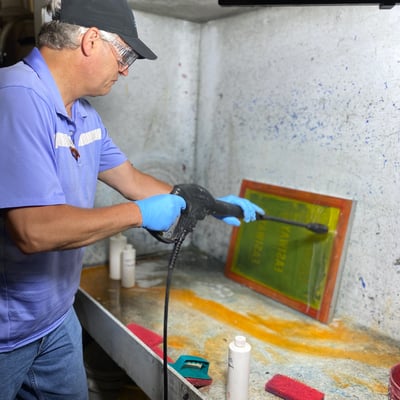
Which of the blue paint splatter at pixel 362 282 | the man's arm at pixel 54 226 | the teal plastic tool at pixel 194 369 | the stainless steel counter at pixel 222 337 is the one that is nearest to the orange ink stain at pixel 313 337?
the stainless steel counter at pixel 222 337

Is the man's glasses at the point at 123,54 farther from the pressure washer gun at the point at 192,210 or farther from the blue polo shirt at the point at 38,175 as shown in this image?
the pressure washer gun at the point at 192,210

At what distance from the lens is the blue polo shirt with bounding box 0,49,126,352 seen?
0.78 m

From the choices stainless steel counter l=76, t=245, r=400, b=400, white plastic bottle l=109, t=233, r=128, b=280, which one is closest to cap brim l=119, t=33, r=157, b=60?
stainless steel counter l=76, t=245, r=400, b=400

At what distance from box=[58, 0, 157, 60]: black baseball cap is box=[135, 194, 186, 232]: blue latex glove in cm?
37

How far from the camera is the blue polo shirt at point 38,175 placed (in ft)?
2.57

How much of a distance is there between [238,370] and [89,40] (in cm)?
81

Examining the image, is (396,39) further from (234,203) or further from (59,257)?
(59,257)

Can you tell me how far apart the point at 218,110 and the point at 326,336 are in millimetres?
1067

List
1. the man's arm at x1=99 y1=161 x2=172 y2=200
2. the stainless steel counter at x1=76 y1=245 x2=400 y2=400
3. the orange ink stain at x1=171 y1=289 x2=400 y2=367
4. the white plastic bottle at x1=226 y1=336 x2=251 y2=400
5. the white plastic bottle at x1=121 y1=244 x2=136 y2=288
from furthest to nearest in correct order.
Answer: the white plastic bottle at x1=121 y1=244 x2=136 y2=288 < the man's arm at x1=99 y1=161 x2=172 y2=200 < the orange ink stain at x1=171 y1=289 x2=400 y2=367 < the stainless steel counter at x1=76 y1=245 x2=400 y2=400 < the white plastic bottle at x1=226 y1=336 x2=251 y2=400

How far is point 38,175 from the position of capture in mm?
791

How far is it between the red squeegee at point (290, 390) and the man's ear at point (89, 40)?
2.95 feet

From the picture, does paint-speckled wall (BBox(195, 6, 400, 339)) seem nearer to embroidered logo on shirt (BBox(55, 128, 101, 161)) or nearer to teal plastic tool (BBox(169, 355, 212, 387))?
teal plastic tool (BBox(169, 355, 212, 387))

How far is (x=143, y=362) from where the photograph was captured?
3.72 feet

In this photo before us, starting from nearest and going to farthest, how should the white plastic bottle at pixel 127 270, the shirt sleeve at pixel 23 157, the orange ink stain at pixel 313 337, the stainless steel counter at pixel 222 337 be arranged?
1. the shirt sleeve at pixel 23 157
2. the stainless steel counter at pixel 222 337
3. the orange ink stain at pixel 313 337
4. the white plastic bottle at pixel 127 270
